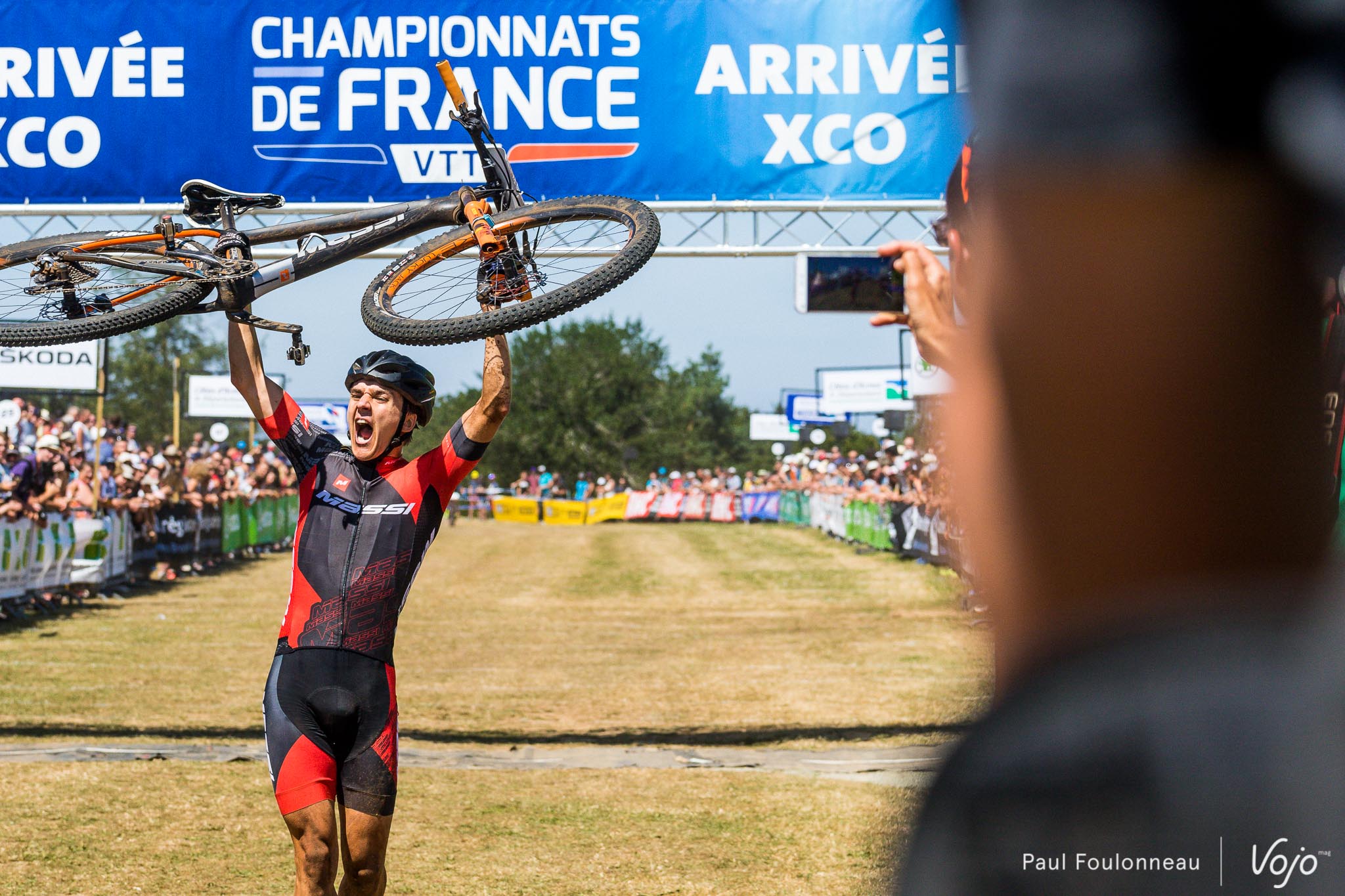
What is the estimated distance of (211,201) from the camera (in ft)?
19.6

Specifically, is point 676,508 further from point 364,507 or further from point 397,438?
point 364,507

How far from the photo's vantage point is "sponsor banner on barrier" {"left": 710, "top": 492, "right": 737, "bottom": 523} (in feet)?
184

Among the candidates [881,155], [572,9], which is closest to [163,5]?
[572,9]

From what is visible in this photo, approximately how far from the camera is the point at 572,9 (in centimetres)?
863

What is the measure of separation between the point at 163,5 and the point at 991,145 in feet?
30.1

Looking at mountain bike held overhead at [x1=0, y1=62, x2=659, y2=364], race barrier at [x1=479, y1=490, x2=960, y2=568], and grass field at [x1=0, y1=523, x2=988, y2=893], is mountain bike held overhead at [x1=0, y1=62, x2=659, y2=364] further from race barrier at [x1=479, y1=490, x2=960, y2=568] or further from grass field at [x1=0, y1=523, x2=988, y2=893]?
race barrier at [x1=479, y1=490, x2=960, y2=568]

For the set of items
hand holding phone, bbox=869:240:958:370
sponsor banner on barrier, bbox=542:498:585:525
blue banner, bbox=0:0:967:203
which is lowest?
sponsor banner on barrier, bbox=542:498:585:525

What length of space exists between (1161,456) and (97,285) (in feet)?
20.5

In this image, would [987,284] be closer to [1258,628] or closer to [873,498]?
[1258,628]

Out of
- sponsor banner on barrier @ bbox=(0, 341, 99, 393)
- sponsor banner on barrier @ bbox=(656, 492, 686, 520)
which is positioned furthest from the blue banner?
sponsor banner on barrier @ bbox=(656, 492, 686, 520)

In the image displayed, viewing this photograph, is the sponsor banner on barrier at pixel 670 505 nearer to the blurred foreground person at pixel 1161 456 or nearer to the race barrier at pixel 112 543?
the race barrier at pixel 112 543

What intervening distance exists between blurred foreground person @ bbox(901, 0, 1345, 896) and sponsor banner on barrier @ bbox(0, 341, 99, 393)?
59.3 feet

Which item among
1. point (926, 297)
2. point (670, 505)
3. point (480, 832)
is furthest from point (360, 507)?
point (670, 505)

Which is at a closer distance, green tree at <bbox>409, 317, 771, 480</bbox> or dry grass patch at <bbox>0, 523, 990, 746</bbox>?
dry grass patch at <bbox>0, 523, 990, 746</bbox>
